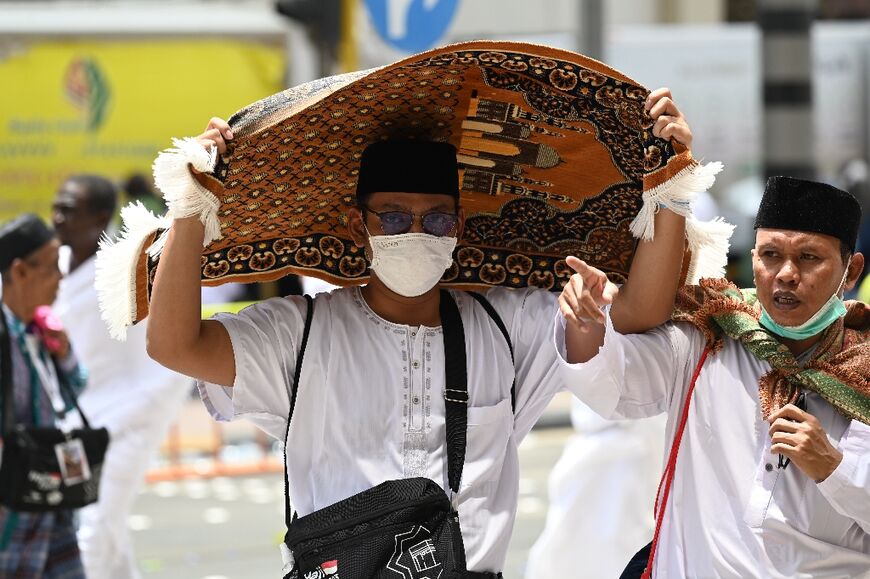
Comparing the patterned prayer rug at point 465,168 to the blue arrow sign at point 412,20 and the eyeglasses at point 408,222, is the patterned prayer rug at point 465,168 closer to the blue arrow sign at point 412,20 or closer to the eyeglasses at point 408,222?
the eyeglasses at point 408,222

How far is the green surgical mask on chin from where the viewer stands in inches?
142

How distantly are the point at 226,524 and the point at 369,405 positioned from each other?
624cm

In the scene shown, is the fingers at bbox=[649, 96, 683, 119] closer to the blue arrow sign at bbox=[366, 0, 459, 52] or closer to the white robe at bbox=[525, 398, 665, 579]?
the white robe at bbox=[525, 398, 665, 579]

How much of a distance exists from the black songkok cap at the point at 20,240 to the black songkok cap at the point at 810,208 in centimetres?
326

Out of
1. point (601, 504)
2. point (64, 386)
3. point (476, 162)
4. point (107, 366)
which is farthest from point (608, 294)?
point (107, 366)

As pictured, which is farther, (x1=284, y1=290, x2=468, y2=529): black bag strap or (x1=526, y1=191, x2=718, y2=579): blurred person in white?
(x1=526, y1=191, x2=718, y2=579): blurred person in white

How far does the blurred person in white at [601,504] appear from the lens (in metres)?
6.54

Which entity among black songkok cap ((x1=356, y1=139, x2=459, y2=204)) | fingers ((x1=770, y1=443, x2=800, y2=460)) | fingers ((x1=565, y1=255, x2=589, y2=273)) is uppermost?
black songkok cap ((x1=356, y1=139, x2=459, y2=204))

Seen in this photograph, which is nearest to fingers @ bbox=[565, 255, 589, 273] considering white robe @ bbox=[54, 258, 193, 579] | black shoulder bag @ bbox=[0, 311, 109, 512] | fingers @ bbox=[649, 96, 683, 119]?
fingers @ bbox=[649, 96, 683, 119]

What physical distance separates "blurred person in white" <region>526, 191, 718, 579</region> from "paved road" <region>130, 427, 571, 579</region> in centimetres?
145

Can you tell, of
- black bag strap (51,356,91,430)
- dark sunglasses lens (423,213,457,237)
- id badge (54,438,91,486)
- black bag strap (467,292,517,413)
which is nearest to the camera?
dark sunglasses lens (423,213,457,237)

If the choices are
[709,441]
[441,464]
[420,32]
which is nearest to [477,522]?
[441,464]

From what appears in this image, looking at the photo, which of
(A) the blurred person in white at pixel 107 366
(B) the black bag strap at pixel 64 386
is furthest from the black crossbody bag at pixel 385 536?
(A) the blurred person in white at pixel 107 366

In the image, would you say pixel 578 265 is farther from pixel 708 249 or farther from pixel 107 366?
pixel 107 366
